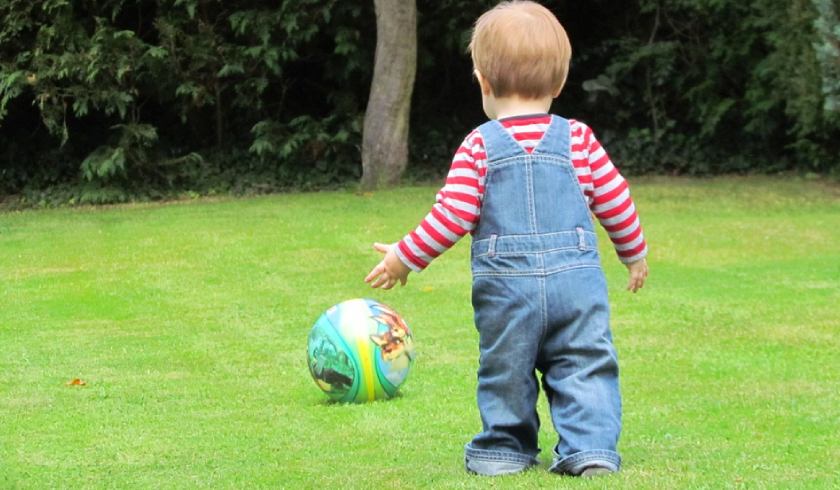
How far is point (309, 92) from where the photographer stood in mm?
22000

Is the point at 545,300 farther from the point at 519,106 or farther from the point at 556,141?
the point at 519,106

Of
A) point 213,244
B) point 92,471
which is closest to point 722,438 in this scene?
point 92,471

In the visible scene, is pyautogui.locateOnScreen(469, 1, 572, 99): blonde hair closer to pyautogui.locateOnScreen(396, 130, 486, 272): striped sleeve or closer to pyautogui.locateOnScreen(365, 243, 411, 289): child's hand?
pyautogui.locateOnScreen(396, 130, 486, 272): striped sleeve

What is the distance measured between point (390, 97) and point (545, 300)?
49.6 ft

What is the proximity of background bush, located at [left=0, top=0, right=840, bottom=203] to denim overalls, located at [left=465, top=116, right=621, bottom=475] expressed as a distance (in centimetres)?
1380

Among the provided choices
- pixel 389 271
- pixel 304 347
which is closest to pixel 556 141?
pixel 389 271

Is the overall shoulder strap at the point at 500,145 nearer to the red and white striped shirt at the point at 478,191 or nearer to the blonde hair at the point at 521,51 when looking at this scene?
the red and white striped shirt at the point at 478,191

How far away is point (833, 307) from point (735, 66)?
11.7 m

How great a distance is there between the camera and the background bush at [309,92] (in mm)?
19062

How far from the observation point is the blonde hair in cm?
478

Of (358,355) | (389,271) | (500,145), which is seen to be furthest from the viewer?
(358,355)

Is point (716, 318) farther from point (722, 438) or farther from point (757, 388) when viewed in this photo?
point (722, 438)

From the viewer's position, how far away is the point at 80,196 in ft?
64.9

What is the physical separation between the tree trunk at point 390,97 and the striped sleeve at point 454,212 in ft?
48.1
